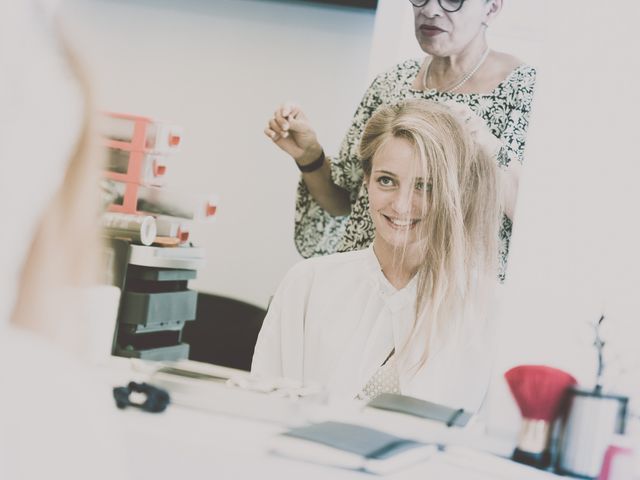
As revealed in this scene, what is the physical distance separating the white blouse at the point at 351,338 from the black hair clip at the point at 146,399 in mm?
213

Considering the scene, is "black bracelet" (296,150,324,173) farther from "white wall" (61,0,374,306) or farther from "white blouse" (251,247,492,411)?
"white blouse" (251,247,492,411)

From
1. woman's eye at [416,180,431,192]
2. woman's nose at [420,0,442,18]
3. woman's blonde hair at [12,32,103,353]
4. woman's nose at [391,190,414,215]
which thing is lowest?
woman's blonde hair at [12,32,103,353]

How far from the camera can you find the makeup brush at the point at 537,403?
143 centimetres

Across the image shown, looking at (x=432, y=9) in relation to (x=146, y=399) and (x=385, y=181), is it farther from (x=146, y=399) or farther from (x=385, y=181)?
(x=146, y=399)

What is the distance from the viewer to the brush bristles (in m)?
1.43

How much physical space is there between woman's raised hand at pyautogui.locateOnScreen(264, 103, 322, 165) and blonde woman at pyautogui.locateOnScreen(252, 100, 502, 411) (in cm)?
12

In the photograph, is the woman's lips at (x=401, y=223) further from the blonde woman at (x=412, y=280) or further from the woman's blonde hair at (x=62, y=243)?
the woman's blonde hair at (x=62, y=243)

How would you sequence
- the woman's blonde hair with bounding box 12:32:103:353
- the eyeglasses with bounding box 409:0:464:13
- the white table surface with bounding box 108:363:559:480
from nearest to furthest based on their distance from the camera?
the woman's blonde hair with bounding box 12:32:103:353, the white table surface with bounding box 108:363:559:480, the eyeglasses with bounding box 409:0:464:13

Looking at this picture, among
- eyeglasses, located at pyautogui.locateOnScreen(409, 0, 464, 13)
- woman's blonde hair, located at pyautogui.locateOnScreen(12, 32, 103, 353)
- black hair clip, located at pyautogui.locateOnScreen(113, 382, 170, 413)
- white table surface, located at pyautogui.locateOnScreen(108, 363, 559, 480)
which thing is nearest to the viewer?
woman's blonde hair, located at pyautogui.locateOnScreen(12, 32, 103, 353)

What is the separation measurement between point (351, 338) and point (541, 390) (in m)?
0.41

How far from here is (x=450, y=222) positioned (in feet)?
5.21

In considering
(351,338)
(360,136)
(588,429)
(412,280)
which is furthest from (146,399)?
(588,429)

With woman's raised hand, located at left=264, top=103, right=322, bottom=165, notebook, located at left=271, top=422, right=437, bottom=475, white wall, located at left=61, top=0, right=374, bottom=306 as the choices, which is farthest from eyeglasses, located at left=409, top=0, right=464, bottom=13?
notebook, located at left=271, top=422, right=437, bottom=475

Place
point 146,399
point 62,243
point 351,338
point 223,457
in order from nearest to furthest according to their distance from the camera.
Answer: point 62,243, point 223,457, point 146,399, point 351,338
